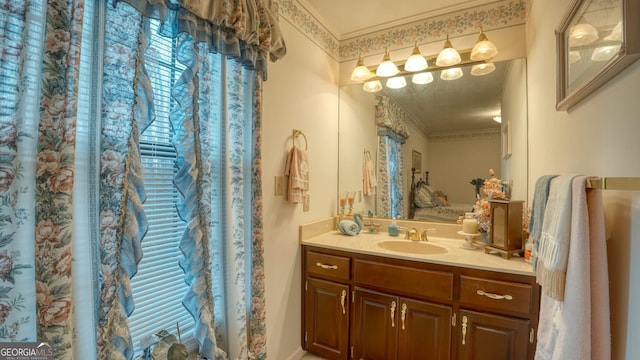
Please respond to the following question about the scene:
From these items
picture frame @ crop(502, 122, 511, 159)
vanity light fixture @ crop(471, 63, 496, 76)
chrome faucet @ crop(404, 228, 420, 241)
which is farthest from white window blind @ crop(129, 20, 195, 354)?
picture frame @ crop(502, 122, 511, 159)

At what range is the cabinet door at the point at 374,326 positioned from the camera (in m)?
1.74

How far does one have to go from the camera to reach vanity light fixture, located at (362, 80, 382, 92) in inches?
96.7

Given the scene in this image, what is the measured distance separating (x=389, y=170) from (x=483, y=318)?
1.34 meters

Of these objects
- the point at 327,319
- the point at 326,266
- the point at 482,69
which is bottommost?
the point at 327,319

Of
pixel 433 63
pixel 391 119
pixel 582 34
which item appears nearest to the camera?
pixel 582 34

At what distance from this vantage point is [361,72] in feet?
7.64

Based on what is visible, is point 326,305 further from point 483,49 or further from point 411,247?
point 483,49

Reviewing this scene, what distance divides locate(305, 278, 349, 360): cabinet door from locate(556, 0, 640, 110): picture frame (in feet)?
5.26

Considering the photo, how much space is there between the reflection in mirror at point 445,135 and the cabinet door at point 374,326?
853 millimetres

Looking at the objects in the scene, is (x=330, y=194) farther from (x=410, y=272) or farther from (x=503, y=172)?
(x=503, y=172)

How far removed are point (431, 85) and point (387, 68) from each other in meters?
0.41

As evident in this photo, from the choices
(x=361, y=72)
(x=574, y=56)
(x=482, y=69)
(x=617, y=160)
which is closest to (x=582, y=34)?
(x=574, y=56)

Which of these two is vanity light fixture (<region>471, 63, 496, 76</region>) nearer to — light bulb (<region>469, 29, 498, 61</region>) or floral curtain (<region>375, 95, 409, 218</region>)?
light bulb (<region>469, 29, 498, 61</region>)

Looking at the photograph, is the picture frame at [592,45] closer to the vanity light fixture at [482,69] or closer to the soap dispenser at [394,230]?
the vanity light fixture at [482,69]
